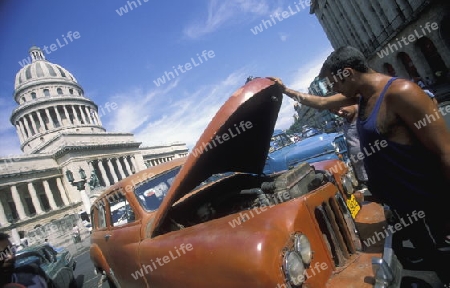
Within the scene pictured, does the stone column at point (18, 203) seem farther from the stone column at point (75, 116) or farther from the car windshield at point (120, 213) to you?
the car windshield at point (120, 213)

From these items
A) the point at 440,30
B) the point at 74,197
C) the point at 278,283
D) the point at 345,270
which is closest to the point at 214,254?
the point at 278,283

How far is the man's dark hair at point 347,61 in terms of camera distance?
72.5 inches

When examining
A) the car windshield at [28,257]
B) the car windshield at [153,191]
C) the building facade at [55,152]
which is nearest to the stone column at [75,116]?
the building facade at [55,152]

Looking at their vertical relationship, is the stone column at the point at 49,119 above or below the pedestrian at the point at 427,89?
above

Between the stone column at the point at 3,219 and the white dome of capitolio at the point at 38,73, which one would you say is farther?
the white dome of capitolio at the point at 38,73

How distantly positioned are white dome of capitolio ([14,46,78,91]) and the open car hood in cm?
6612

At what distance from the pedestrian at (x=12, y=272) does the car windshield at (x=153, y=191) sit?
1.43 m

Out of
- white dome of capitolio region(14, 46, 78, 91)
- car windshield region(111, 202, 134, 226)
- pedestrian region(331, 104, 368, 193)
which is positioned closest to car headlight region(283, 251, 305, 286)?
car windshield region(111, 202, 134, 226)

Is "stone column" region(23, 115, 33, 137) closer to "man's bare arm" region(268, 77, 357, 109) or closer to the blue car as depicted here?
the blue car

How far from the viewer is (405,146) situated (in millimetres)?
1688

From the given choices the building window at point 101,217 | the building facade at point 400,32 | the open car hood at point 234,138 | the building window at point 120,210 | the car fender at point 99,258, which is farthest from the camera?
the building facade at point 400,32

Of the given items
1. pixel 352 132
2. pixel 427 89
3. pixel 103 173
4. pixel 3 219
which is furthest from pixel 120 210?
pixel 103 173

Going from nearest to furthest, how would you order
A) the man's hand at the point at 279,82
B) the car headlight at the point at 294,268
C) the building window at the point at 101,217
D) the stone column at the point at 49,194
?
the car headlight at the point at 294,268 → the man's hand at the point at 279,82 → the building window at the point at 101,217 → the stone column at the point at 49,194

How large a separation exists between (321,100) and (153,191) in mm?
2212
